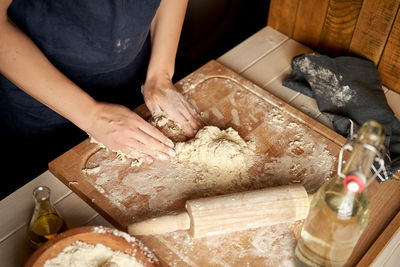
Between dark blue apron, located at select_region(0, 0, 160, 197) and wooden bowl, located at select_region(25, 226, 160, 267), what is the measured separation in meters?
0.63

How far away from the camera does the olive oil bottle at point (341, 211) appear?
67 centimetres

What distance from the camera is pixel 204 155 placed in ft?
3.76

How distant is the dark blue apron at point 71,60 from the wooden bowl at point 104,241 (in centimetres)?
63

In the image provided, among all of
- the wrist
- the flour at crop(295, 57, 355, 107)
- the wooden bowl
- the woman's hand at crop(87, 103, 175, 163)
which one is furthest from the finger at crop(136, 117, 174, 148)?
the flour at crop(295, 57, 355, 107)

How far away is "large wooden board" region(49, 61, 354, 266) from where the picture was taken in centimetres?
97

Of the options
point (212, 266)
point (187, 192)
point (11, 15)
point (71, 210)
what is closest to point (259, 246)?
point (212, 266)

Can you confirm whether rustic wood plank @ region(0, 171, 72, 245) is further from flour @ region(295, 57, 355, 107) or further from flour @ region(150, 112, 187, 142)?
flour @ region(295, 57, 355, 107)

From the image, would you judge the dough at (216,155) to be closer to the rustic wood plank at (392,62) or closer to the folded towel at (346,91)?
the folded towel at (346,91)

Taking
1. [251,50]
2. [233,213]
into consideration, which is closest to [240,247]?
[233,213]

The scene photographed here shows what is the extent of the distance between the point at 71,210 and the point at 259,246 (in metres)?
0.50

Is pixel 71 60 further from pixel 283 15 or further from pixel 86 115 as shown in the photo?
pixel 283 15

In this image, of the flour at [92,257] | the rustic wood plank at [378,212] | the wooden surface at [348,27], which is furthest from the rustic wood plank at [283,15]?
the flour at [92,257]

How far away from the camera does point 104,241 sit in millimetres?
860

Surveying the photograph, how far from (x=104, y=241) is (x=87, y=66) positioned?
2.24 feet
